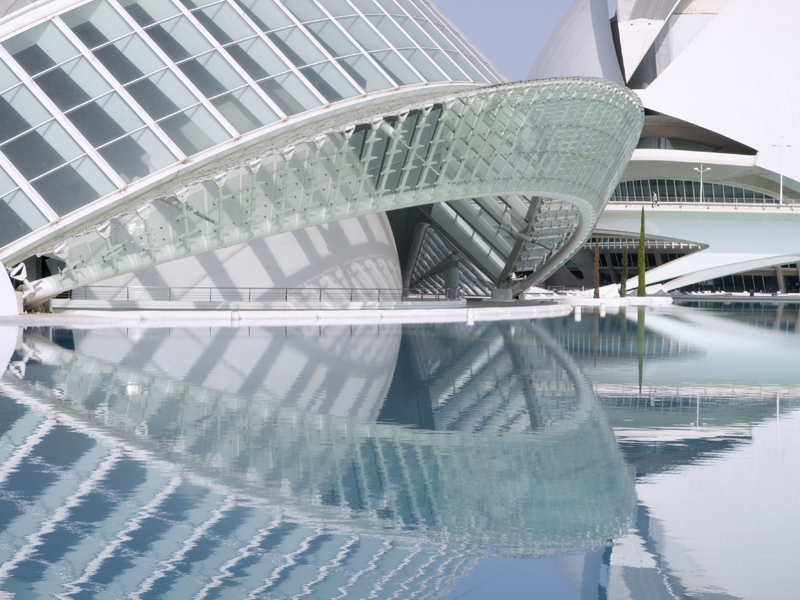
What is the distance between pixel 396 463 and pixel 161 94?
1667 centimetres

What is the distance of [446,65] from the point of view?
2592 centimetres

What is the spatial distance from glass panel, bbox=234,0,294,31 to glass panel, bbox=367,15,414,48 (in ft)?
8.76

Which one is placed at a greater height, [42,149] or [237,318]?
[42,149]

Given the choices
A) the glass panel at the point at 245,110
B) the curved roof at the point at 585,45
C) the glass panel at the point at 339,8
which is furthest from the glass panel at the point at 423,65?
the curved roof at the point at 585,45

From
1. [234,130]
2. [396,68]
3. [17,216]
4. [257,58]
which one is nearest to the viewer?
[17,216]

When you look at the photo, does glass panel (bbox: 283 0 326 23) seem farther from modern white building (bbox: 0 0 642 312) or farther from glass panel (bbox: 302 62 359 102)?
glass panel (bbox: 302 62 359 102)

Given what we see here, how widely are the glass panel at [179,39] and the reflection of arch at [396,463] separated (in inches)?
519

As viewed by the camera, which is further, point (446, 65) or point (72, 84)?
point (446, 65)

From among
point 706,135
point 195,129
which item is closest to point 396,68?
point 195,129

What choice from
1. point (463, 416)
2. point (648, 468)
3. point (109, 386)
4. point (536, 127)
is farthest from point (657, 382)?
point (536, 127)

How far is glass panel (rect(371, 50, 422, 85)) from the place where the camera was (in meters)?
24.2

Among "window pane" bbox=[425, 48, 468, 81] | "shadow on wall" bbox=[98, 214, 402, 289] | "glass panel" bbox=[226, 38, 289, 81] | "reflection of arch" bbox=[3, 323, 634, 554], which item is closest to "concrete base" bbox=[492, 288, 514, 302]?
"shadow on wall" bbox=[98, 214, 402, 289]

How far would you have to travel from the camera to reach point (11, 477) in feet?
21.3

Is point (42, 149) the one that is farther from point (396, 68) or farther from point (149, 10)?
point (396, 68)
